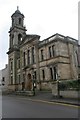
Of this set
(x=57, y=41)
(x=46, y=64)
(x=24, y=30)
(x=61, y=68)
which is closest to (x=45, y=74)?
(x=46, y=64)

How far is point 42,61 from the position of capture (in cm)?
3231

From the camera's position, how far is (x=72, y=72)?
29.8 meters

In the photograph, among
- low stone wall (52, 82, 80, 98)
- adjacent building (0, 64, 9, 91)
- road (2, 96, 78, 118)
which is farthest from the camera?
adjacent building (0, 64, 9, 91)

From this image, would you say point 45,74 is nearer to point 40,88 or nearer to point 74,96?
point 40,88

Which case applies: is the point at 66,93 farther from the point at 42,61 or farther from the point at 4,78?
the point at 4,78

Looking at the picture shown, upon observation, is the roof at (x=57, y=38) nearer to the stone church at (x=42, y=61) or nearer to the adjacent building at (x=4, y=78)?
the stone church at (x=42, y=61)

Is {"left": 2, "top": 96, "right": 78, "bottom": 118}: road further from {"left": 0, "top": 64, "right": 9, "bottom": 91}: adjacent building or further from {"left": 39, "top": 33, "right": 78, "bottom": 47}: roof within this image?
{"left": 0, "top": 64, "right": 9, "bottom": 91}: adjacent building

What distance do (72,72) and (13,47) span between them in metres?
19.9

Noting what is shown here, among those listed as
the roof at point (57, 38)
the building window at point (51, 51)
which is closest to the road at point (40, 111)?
the building window at point (51, 51)

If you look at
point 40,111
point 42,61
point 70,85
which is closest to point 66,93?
point 70,85

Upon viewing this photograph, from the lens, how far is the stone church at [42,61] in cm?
2938

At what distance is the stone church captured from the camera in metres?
29.4

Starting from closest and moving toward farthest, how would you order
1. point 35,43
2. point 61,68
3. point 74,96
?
point 74,96 → point 61,68 → point 35,43

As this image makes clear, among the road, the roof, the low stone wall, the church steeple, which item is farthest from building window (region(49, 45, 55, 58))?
the road
